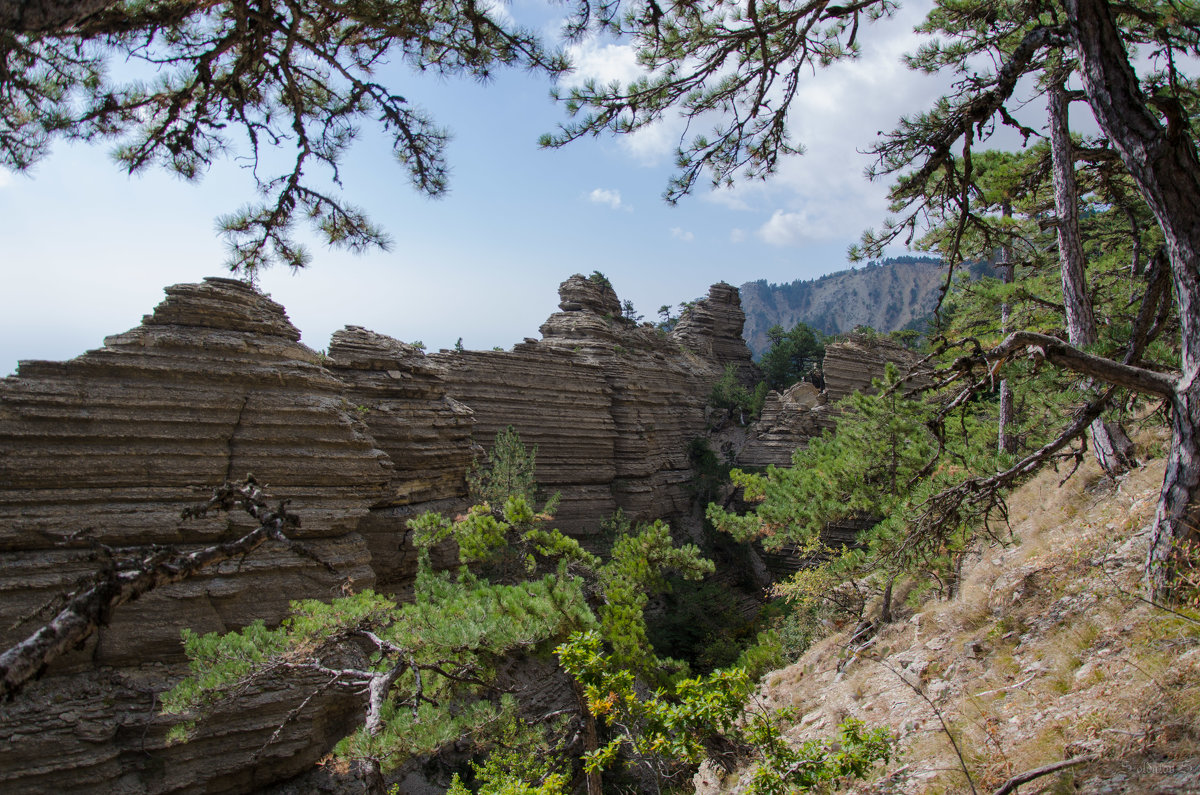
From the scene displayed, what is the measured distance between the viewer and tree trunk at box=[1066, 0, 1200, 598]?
2.97 meters

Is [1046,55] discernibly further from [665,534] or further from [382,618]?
[382,618]

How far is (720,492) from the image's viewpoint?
24812mm

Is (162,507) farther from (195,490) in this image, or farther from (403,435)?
(403,435)

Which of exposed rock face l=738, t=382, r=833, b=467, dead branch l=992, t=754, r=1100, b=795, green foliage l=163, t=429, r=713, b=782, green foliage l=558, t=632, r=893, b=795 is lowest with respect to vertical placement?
green foliage l=163, t=429, r=713, b=782

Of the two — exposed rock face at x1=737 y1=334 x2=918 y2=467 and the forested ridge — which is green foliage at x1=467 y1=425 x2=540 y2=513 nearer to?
the forested ridge

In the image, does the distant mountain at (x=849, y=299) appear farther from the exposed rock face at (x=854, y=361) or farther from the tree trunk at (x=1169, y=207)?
the tree trunk at (x=1169, y=207)

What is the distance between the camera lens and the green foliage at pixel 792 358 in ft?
111

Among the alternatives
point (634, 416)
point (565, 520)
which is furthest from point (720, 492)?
point (565, 520)

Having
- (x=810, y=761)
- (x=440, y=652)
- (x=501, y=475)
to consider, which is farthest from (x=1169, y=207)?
(x=501, y=475)

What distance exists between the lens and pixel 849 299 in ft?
360

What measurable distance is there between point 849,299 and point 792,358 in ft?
278

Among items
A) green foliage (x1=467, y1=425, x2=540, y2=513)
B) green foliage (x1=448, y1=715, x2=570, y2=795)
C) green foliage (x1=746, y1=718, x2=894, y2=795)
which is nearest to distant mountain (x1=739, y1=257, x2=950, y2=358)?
green foliage (x1=467, y1=425, x2=540, y2=513)

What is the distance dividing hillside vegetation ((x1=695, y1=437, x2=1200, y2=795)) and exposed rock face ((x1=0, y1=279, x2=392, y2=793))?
7339 millimetres

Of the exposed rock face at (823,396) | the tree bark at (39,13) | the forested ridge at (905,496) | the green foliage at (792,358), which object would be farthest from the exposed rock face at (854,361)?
the tree bark at (39,13)
